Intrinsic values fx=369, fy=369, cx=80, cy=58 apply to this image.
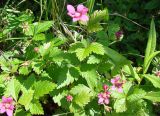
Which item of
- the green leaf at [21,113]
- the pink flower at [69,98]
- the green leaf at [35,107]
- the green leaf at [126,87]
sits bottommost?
the green leaf at [21,113]

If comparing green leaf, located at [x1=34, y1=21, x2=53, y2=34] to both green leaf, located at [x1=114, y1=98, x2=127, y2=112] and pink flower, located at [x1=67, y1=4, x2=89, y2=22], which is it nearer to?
pink flower, located at [x1=67, y1=4, x2=89, y2=22]

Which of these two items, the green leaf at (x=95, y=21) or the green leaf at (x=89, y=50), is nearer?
the green leaf at (x=89, y=50)

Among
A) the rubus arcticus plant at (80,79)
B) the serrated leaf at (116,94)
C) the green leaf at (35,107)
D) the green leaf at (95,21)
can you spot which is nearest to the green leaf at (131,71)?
the rubus arcticus plant at (80,79)

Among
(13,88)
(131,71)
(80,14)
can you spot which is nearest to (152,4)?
(131,71)

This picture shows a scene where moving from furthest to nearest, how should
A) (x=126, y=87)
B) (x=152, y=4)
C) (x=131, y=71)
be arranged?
(x=152, y=4)
(x=131, y=71)
(x=126, y=87)

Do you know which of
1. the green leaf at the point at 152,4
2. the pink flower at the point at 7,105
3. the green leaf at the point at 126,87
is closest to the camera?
the pink flower at the point at 7,105

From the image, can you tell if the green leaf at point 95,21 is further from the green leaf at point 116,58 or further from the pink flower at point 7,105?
the pink flower at point 7,105

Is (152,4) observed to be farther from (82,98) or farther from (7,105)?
(7,105)

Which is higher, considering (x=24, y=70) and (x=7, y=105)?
(x=24, y=70)
